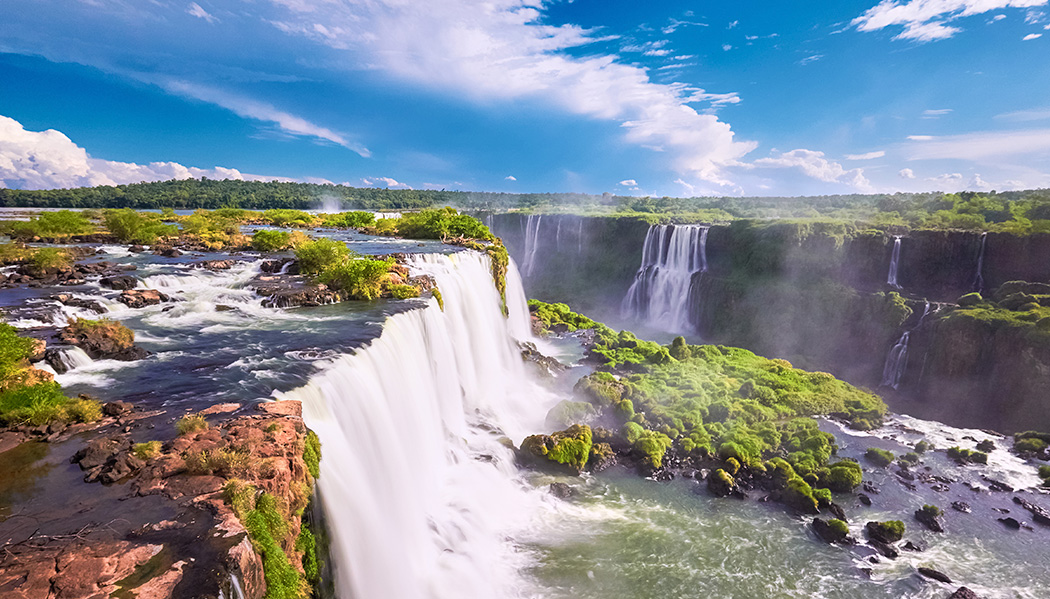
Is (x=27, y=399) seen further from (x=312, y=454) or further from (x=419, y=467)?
(x=419, y=467)

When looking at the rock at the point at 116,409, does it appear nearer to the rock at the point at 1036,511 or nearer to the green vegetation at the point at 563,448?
the green vegetation at the point at 563,448

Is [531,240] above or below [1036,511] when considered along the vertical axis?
above

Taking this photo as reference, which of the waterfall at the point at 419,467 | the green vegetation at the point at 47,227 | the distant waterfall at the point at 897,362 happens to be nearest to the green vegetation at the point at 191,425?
the waterfall at the point at 419,467

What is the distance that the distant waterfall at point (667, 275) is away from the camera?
39.0 m

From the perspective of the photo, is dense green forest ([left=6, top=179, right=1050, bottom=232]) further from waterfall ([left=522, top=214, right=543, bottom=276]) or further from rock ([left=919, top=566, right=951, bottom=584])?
rock ([left=919, top=566, right=951, bottom=584])

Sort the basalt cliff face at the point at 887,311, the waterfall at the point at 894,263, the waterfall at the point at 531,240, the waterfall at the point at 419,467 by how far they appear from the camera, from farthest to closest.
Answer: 1. the waterfall at the point at 531,240
2. the waterfall at the point at 894,263
3. the basalt cliff face at the point at 887,311
4. the waterfall at the point at 419,467

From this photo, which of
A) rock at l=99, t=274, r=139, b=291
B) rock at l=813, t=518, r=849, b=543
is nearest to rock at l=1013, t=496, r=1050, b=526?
rock at l=813, t=518, r=849, b=543

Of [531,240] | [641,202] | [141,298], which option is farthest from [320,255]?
[641,202]

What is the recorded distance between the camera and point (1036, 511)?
13992mm

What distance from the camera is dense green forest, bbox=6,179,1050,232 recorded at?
38.3m

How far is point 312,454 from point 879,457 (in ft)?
61.7

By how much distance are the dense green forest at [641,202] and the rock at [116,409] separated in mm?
42082

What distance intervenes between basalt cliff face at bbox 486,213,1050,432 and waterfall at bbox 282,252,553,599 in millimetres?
21071

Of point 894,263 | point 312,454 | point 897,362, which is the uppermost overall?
point 894,263
